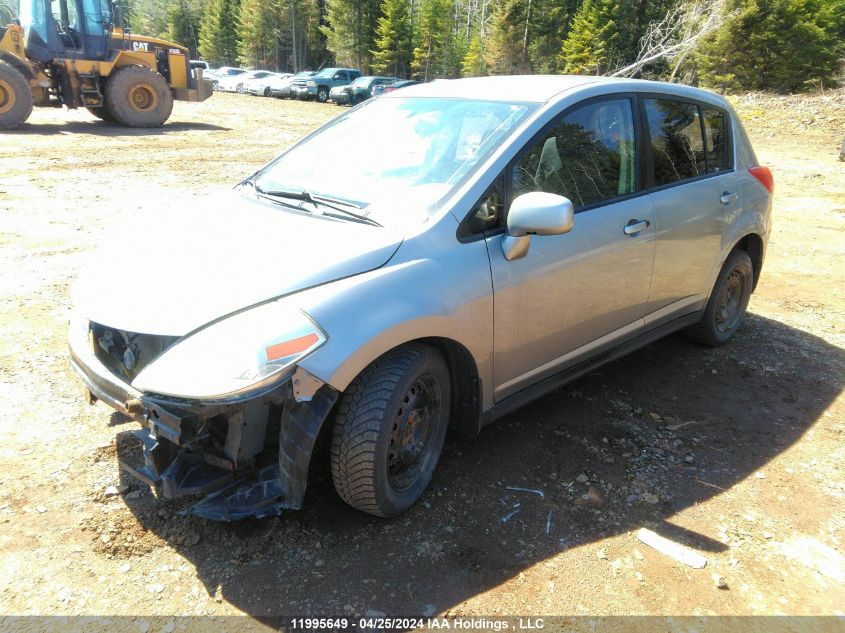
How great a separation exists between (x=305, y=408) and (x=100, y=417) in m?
1.76

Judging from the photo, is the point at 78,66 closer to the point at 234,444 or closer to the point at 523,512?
the point at 234,444

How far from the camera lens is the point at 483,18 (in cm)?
5903

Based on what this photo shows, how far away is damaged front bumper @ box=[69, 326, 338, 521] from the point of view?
2.31 m

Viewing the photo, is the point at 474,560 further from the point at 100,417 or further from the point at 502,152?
the point at 100,417

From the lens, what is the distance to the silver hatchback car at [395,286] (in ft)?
7.84

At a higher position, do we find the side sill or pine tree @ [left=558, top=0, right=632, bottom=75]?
pine tree @ [left=558, top=0, right=632, bottom=75]

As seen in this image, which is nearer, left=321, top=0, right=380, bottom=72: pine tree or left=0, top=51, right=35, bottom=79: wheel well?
left=0, top=51, right=35, bottom=79: wheel well

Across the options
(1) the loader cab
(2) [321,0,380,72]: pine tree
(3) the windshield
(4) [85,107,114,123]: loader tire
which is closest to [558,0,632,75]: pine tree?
(2) [321,0,380,72]: pine tree

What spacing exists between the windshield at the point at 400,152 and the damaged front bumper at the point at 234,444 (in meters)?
0.98

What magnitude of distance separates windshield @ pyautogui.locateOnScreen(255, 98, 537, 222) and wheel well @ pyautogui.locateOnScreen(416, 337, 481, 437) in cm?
64

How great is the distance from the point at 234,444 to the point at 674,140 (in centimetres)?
327

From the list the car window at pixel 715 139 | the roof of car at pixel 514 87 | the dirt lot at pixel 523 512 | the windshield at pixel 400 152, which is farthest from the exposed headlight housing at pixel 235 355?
the car window at pixel 715 139

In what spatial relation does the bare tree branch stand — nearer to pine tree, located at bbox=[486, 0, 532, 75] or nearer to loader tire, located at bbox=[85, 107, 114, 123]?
pine tree, located at bbox=[486, 0, 532, 75]

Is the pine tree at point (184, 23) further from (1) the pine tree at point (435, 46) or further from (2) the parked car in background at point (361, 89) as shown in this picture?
(2) the parked car in background at point (361, 89)
